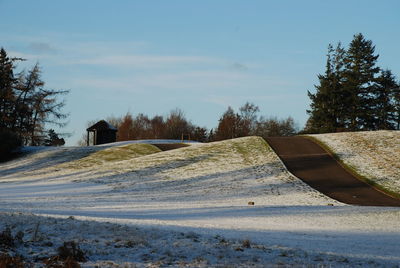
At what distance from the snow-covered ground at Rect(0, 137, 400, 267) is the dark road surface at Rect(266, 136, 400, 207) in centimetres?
115

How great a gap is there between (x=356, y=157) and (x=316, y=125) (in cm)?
3020

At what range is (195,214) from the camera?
1778 centimetres

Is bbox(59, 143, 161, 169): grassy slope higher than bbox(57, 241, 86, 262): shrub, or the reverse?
bbox(59, 143, 161, 169): grassy slope

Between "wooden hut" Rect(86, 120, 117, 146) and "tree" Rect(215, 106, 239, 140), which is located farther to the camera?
"tree" Rect(215, 106, 239, 140)

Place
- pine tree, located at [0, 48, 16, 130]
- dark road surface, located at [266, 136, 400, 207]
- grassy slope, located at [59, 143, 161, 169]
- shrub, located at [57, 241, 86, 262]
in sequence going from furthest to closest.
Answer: pine tree, located at [0, 48, 16, 130], grassy slope, located at [59, 143, 161, 169], dark road surface, located at [266, 136, 400, 207], shrub, located at [57, 241, 86, 262]

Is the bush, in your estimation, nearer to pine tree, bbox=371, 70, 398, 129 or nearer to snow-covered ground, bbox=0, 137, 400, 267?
snow-covered ground, bbox=0, 137, 400, 267

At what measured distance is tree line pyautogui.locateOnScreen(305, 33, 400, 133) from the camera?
63125 mm

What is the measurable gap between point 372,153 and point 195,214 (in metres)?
23.5

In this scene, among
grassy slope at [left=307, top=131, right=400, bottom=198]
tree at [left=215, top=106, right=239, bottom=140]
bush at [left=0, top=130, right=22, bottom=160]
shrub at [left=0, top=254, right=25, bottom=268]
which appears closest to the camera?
shrub at [left=0, top=254, right=25, bottom=268]

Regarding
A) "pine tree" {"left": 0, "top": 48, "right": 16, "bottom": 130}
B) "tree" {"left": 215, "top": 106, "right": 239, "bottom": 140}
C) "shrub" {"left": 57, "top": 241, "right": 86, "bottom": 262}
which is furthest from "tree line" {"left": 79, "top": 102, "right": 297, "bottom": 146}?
"shrub" {"left": 57, "top": 241, "right": 86, "bottom": 262}

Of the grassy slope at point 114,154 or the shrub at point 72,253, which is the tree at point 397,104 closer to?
the grassy slope at point 114,154

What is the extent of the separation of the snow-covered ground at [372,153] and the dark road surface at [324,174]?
125cm

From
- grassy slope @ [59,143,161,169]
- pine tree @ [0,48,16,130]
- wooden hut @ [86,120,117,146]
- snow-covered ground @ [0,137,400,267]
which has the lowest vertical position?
snow-covered ground @ [0,137,400,267]

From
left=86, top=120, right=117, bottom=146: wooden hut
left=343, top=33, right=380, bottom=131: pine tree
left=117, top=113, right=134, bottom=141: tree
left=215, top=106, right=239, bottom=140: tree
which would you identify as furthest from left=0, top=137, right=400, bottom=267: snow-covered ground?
left=117, top=113, right=134, bottom=141: tree
